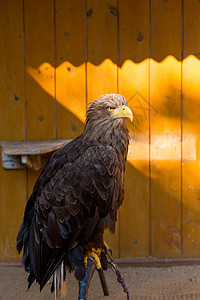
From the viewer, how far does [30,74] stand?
2879mm

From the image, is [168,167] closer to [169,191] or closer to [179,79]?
[169,191]

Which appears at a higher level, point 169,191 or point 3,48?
point 3,48

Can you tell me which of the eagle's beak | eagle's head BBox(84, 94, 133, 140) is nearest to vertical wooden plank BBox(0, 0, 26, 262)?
eagle's head BBox(84, 94, 133, 140)

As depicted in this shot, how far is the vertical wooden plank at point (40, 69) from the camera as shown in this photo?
112 inches

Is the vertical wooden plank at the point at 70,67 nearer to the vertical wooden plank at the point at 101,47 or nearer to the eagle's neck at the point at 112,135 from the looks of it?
the vertical wooden plank at the point at 101,47

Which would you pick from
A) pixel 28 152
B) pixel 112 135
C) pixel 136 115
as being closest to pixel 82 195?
pixel 112 135

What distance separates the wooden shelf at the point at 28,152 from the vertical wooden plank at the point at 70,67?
0.26 meters

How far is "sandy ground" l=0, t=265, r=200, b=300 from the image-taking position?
8.67ft

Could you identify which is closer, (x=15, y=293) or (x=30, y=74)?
(x=15, y=293)

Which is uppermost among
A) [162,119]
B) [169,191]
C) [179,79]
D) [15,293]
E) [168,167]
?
[179,79]

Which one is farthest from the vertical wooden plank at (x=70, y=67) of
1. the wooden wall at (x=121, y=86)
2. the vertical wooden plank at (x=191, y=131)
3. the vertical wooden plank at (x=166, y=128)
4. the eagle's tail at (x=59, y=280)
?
the eagle's tail at (x=59, y=280)

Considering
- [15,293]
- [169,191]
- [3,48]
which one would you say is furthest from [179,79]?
[15,293]

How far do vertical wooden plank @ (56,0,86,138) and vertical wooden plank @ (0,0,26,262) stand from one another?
29 cm

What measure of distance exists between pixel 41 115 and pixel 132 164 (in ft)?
2.68
